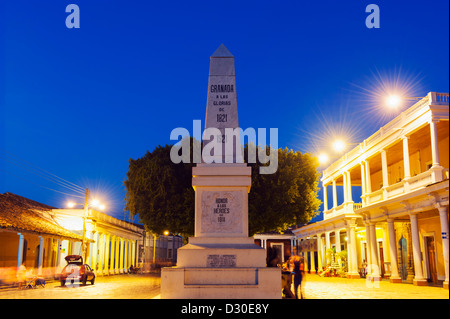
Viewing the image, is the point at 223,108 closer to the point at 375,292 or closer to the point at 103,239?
the point at 375,292

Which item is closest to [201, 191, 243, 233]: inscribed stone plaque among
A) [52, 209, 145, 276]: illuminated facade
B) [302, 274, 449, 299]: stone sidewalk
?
[302, 274, 449, 299]: stone sidewalk

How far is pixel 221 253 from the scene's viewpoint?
1134 cm

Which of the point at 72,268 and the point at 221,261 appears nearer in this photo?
the point at 221,261

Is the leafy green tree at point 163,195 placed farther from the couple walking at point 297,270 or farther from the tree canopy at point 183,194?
the couple walking at point 297,270

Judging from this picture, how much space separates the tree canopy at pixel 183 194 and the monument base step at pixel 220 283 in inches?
487

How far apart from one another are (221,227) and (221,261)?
118cm

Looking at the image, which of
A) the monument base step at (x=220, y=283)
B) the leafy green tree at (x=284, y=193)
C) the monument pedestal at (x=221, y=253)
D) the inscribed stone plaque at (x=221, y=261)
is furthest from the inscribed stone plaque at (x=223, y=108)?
the leafy green tree at (x=284, y=193)

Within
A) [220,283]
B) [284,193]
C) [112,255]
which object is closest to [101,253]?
[112,255]

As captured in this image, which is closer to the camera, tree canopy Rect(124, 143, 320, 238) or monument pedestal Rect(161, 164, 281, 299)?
monument pedestal Rect(161, 164, 281, 299)

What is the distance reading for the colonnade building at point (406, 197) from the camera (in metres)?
20.4

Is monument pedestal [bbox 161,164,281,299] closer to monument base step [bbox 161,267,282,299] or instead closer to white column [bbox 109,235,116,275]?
monument base step [bbox 161,267,282,299]

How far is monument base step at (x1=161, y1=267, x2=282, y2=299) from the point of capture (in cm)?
1052

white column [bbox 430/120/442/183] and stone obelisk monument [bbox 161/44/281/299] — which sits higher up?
white column [bbox 430/120/442/183]
